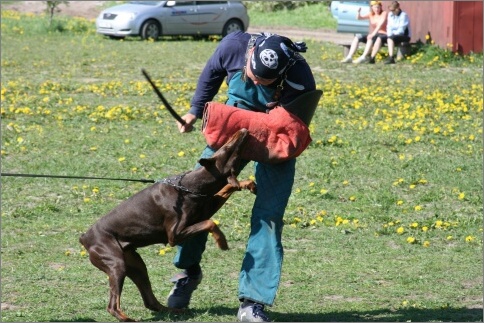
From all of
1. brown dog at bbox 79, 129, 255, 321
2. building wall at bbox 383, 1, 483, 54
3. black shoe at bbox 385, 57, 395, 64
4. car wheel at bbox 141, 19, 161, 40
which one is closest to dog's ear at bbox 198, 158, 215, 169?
brown dog at bbox 79, 129, 255, 321

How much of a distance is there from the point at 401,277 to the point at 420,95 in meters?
8.72

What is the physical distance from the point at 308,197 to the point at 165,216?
3.69 m

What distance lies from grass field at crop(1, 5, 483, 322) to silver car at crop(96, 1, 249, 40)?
8.24m

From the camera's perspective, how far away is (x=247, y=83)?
17.8 feet

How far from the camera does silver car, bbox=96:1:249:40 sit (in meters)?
25.9

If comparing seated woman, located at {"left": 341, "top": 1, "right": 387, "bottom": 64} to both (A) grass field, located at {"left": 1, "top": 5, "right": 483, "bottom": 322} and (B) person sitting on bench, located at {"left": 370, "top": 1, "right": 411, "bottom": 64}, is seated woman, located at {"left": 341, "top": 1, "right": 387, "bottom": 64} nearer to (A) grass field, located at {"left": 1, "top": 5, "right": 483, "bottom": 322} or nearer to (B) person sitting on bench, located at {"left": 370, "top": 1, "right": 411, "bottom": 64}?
(B) person sitting on bench, located at {"left": 370, "top": 1, "right": 411, "bottom": 64}

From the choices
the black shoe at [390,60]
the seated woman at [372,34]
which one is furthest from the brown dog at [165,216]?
the seated woman at [372,34]

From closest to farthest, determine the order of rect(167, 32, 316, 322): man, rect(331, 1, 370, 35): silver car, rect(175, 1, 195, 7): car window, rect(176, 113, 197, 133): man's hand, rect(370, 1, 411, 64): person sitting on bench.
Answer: rect(167, 32, 316, 322): man, rect(176, 113, 197, 133): man's hand, rect(370, 1, 411, 64): person sitting on bench, rect(331, 1, 370, 35): silver car, rect(175, 1, 195, 7): car window

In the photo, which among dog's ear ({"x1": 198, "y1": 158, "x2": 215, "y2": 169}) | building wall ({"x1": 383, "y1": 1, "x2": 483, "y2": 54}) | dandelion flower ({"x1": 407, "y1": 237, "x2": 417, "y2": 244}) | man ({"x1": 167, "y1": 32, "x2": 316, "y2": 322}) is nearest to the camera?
dog's ear ({"x1": 198, "y1": 158, "x2": 215, "y2": 169})

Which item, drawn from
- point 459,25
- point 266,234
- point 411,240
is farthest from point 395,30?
point 266,234

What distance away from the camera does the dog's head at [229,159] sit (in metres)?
5.30

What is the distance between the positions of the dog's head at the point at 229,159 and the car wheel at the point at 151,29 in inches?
827

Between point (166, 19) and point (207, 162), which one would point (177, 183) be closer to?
point (207, 162)

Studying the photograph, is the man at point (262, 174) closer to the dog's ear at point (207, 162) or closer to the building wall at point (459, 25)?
the dog's ear at point (207, 162)
